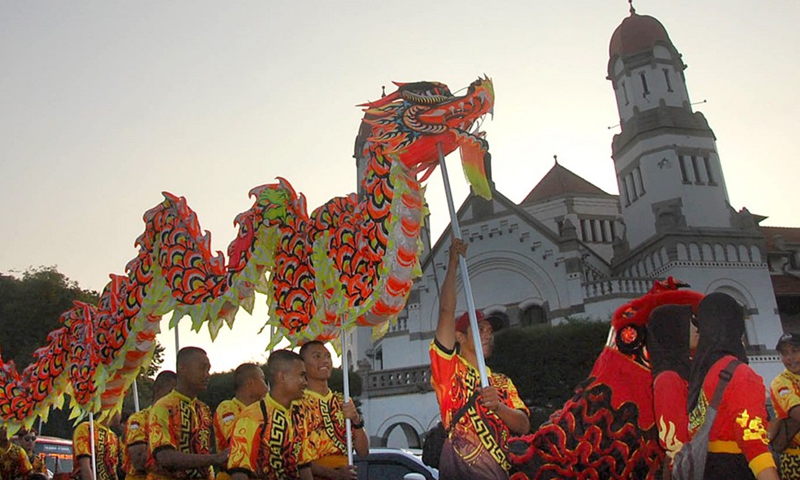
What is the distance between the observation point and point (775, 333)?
26.8 meters

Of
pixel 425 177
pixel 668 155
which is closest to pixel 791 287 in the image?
pixel 668 155

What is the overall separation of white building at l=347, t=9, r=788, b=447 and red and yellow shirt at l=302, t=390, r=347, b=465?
20076mm

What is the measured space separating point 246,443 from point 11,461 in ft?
17.4

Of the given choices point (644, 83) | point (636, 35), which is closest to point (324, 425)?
point (644, 83)

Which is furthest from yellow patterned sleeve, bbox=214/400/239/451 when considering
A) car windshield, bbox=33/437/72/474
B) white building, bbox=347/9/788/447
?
white building, bbox=347/9/788/447

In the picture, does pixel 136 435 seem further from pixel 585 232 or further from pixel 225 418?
pixel 585 232

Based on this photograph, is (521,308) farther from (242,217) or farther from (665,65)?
(242,217)

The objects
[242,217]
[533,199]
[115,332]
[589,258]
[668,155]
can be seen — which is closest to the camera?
[242,217]

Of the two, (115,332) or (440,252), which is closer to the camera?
(115,332)

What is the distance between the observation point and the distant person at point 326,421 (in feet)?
16.5

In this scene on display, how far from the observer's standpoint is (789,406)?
5.52 meters

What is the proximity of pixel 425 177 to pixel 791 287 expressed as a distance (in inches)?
1177

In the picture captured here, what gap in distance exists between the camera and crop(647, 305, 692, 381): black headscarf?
12.6 feet

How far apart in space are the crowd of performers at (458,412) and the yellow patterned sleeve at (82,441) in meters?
1.54
